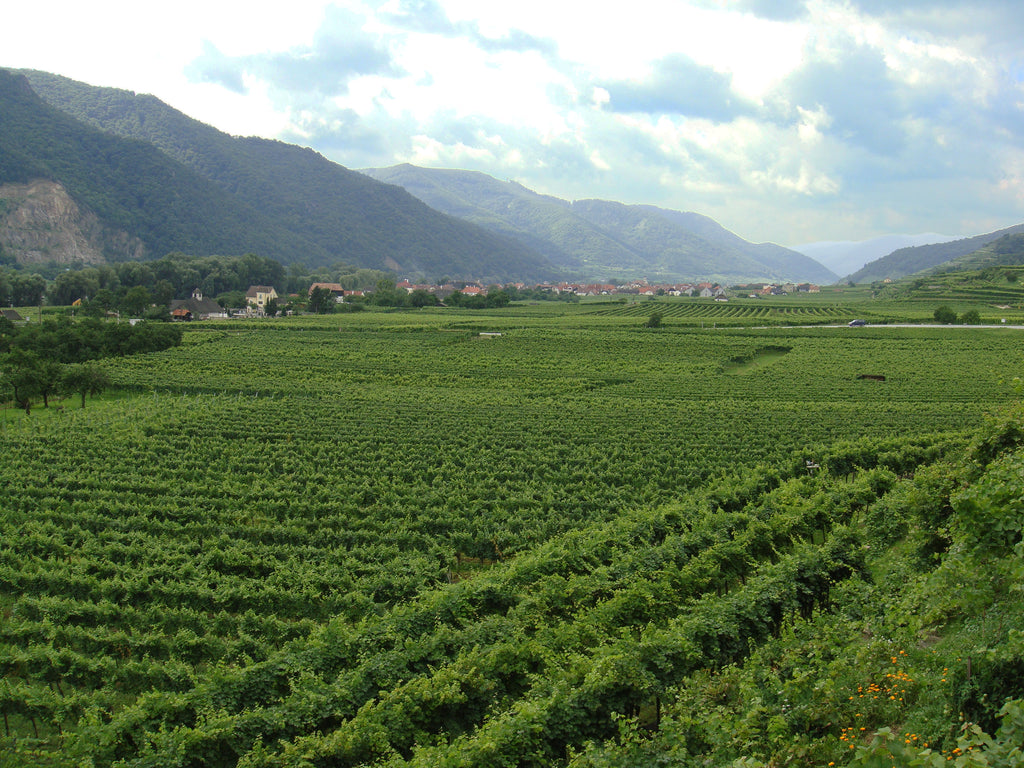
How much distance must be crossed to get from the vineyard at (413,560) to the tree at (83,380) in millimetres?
2834

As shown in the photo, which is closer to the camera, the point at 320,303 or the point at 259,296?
the point at 320,303

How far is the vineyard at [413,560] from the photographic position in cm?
1077

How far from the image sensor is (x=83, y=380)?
4175 cm

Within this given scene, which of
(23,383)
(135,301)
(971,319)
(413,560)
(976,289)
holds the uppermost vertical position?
(976,289)

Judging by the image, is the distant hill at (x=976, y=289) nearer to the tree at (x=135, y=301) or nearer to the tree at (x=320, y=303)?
the tree at (x=320, y=303)

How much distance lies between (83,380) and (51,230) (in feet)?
535

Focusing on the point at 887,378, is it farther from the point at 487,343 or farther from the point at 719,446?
the point at 487,343

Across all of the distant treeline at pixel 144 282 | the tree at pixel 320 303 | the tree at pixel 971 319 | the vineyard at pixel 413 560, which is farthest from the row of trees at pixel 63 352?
the tree at pixel 971 319

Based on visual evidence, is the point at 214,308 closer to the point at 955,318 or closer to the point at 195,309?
the point at 195,309

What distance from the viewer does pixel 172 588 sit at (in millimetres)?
15492

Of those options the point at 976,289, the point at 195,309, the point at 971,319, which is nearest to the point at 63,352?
the point at 195,309

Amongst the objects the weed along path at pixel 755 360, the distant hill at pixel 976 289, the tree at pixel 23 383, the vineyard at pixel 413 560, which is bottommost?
the vineyard at pixel 413 560

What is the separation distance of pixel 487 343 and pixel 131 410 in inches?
1553

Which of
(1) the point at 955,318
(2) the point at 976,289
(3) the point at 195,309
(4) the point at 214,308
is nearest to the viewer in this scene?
(1) the point at 955,318
